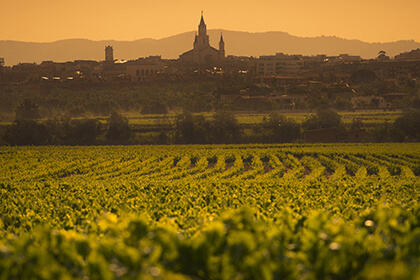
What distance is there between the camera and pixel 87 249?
565cm

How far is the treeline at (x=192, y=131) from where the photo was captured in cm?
8094

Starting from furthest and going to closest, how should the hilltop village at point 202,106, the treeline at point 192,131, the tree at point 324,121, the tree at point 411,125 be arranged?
the tree at point 324,121, the hilltop village at point 202,106, the treeline at point 192,131, the tree at point 411,125

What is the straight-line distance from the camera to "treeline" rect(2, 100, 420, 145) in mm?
80938

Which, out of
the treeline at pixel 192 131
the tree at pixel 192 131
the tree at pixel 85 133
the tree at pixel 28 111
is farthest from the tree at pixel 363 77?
the tree at pixel 85 133

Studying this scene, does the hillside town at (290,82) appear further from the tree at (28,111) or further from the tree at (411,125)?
the tree at (28,111)

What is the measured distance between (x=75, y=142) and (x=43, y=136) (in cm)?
487

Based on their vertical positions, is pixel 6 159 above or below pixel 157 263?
below

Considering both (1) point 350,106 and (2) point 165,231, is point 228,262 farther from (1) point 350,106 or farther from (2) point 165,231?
(1) point 350,106

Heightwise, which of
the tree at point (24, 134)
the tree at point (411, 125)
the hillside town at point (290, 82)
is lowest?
the tree at point (24, 134)

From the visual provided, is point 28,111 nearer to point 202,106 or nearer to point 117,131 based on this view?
point 202,106

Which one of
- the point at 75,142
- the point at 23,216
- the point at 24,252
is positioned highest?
the point at 24,252

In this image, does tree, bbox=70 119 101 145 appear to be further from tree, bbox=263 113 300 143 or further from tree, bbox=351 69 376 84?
tree, bbox=351 69 376 84

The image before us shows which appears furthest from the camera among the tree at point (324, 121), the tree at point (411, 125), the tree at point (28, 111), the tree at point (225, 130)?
the tree at point (28, 111)

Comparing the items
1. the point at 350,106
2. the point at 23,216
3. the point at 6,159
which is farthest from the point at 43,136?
the point at 23,216
